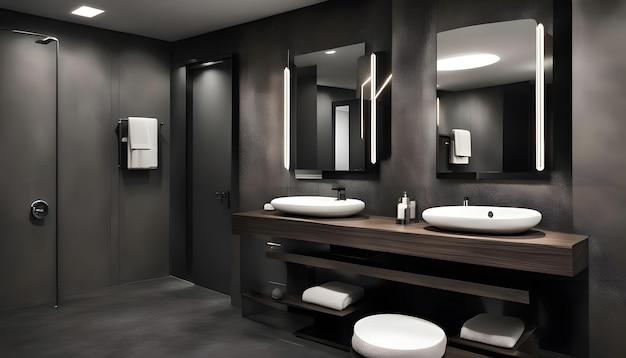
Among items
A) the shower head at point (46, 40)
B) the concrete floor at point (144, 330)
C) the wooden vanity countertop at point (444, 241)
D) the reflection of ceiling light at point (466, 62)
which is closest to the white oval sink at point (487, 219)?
the wooden vanity countertop at point (444, 241)

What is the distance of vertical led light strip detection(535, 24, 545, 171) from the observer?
2504mm

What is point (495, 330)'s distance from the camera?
245 cm

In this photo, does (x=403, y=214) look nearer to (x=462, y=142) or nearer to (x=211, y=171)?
(x=462, y=142)

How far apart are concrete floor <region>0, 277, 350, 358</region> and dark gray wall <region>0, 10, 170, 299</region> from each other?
0.40 m

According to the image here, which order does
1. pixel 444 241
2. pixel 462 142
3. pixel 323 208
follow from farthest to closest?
pixel 323 208 < pixel 462 142 < pixel 444 241

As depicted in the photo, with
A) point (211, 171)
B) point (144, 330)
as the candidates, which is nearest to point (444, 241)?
point (144, 330)

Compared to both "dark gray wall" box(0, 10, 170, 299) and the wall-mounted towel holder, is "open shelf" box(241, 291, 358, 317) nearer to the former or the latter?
"dark gray wall" box(0, 10, 170, 299)

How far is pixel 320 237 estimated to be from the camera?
291cm

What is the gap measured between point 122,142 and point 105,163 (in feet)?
0.84

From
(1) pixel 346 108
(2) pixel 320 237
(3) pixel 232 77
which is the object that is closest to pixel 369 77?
(1) pixel 346 108

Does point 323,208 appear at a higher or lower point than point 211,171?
lower

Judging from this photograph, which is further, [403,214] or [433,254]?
[403,214]

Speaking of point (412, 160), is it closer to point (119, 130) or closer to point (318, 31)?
point (318, 31)

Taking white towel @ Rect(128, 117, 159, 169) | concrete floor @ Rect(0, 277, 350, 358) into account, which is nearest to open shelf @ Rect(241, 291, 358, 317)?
concrete floor @ Rect(0, 277, 350, 358)
